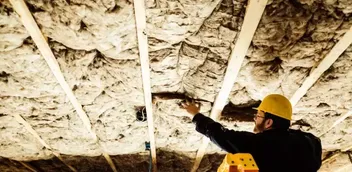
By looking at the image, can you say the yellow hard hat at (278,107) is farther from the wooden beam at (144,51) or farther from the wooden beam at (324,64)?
the wooden beam at (144,51)

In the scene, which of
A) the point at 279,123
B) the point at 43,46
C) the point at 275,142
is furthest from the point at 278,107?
the point at 43,46

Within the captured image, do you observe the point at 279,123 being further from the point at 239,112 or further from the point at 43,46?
the point at 43,46

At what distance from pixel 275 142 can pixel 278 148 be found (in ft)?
0.11

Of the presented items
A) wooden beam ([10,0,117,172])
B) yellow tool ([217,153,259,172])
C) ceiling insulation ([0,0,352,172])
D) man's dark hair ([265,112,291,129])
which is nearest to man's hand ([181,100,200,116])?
ceiling insulation ([0,0,352,172])

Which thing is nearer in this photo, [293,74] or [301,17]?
[301,17]

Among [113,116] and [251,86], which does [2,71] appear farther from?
[251,86]

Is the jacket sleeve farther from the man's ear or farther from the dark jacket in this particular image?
the man's ear

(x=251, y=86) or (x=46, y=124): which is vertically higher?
(x=46, y=124)

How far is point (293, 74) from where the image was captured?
5.65 ft

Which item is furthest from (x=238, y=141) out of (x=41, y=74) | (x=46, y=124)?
(x=46, y=124)

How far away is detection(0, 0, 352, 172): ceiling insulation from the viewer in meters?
1.30

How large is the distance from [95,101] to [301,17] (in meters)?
1.36

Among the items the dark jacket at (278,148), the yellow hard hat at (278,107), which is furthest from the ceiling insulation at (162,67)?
the dark jacket at (278,148)

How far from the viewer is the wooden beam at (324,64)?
4.78ft
